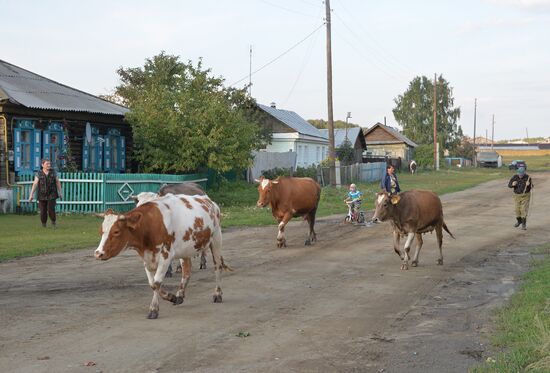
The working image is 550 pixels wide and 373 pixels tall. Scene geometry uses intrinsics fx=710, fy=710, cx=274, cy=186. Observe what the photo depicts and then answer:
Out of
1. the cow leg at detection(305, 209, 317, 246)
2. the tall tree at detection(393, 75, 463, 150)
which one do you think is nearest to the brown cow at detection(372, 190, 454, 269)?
the cow leg at detection(305, 209, 317, 246)

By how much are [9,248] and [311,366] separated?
11309 millimetres

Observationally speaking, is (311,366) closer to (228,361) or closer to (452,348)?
(228,361)

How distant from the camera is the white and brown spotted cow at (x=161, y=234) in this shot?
9109 millimetres

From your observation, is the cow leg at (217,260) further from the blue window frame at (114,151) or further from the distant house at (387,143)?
the distant house at (387,143)

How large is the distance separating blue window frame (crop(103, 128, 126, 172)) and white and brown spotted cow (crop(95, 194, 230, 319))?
69.8 ft

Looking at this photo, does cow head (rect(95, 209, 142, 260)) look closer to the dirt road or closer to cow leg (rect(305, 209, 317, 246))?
the dirt road

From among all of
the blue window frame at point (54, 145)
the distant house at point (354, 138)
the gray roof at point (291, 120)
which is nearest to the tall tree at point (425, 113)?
the distant house at point (354, 138)

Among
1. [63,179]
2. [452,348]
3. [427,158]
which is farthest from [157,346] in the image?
[427,158]

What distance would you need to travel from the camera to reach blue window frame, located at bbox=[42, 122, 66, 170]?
27266mm

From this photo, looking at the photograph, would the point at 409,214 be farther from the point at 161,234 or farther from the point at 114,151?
the point at 114,151

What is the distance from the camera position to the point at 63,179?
81.8ft

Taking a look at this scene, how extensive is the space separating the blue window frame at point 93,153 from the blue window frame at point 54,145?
1417 millimetres

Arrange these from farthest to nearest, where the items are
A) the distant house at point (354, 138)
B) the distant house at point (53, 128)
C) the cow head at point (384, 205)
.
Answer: the distant house at point (354, 138) → the distant house at point (53, 128) → the cow head at point (384, 205)

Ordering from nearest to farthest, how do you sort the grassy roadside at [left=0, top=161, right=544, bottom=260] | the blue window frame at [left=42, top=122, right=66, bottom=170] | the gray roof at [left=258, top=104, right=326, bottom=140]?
the grassy roadside at [left=0, top=161, right=544, bottom=260] < the blue window frame at [left=42, top=122, right=66, bottom=170] < the gray roof at [left=258, top=104, right=326, bottom=140]
